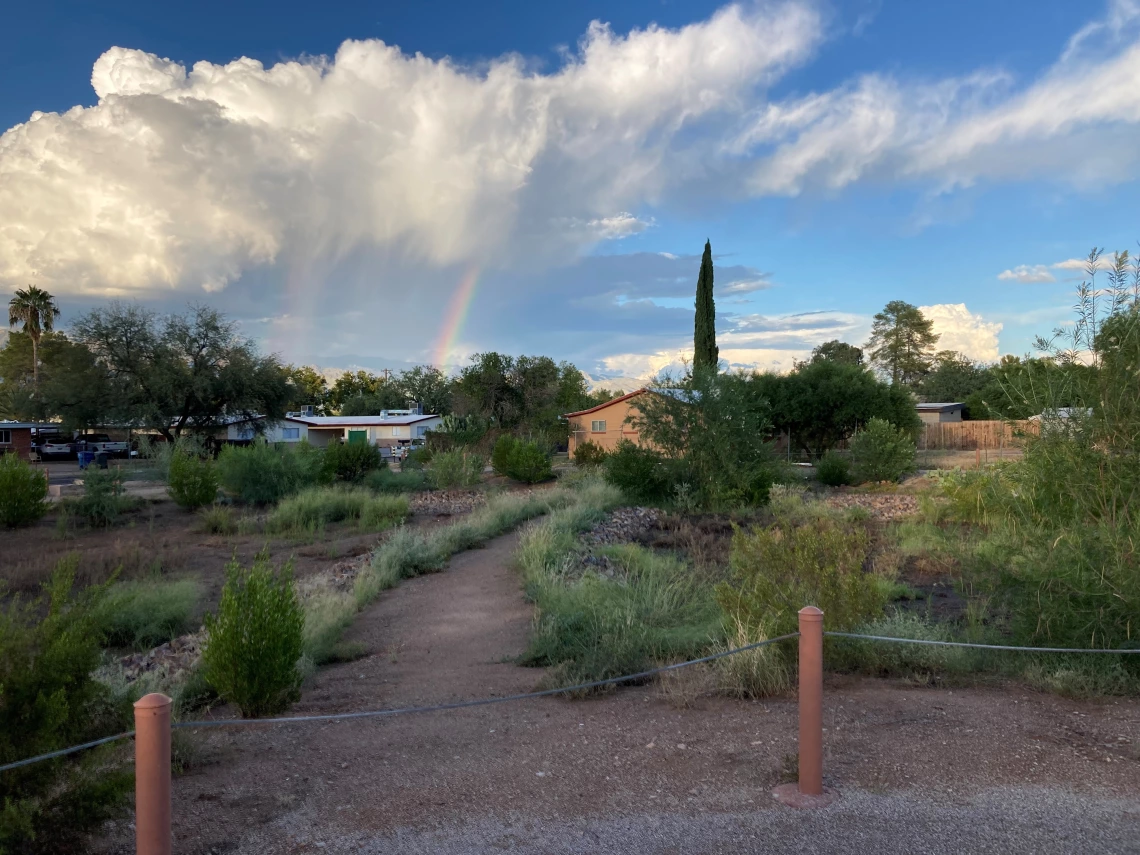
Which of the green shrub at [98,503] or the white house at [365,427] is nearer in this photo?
the green shrub at [98,503]

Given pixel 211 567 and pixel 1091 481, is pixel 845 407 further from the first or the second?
pixel 1091 481

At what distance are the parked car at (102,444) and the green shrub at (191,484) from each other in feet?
112

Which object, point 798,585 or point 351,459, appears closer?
point 798,585

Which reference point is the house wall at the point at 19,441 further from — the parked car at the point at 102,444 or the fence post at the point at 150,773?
the fence post at the point at 150,773

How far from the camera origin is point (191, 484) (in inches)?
972

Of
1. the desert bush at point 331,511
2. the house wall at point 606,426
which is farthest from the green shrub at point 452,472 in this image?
the house wall at point 606,426

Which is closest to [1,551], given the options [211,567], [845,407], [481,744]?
[211,567]

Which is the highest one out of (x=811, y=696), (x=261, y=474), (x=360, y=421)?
(x=360, y=421)

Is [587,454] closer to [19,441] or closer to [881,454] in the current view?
[881,454]

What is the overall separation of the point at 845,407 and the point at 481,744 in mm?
41725

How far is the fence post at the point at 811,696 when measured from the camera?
466 centimetres

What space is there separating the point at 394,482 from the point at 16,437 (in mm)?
35621

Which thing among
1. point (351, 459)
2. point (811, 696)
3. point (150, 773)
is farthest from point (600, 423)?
point (150, 773)

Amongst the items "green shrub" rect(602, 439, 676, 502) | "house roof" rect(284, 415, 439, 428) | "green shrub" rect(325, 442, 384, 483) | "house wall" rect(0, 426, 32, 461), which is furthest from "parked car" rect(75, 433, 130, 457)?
"green shrub" rect(602, 439, 676, 502)
